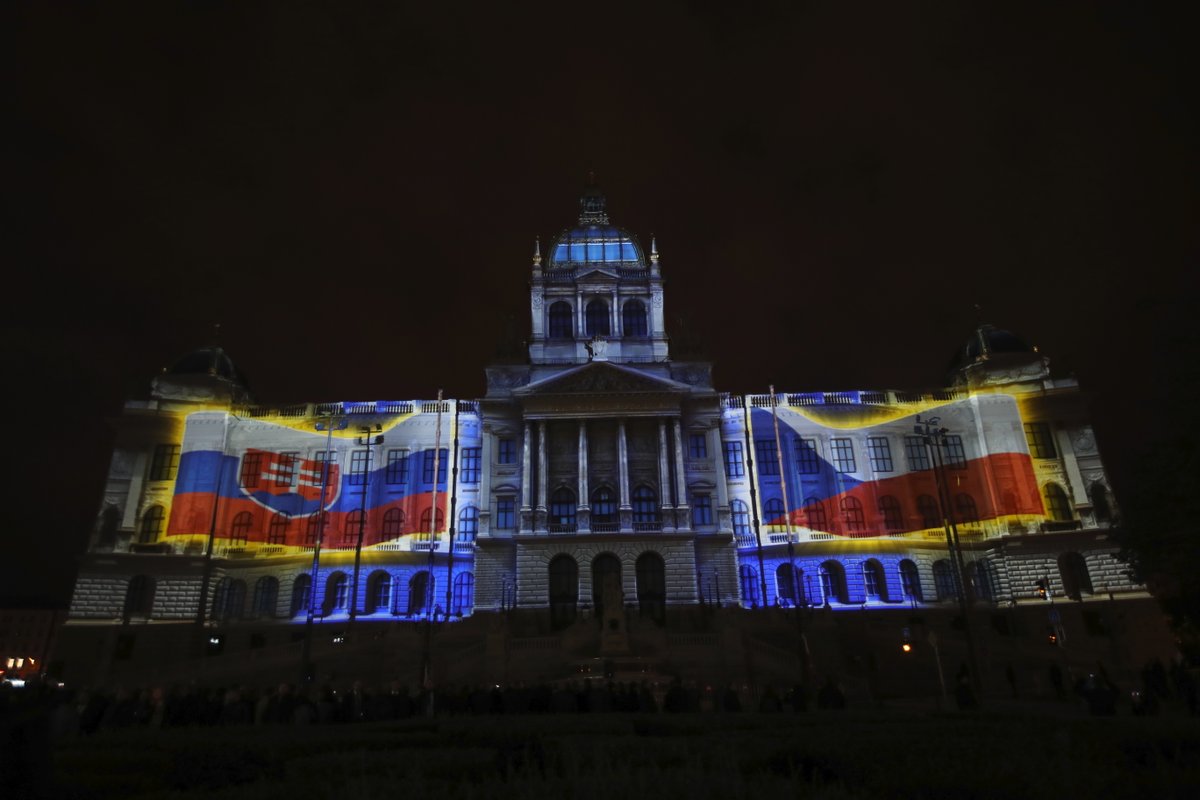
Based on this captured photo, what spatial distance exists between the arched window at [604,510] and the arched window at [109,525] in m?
31.8

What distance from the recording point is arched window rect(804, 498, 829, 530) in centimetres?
5272

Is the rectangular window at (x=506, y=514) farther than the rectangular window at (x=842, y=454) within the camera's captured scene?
No

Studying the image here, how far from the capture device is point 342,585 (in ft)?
170

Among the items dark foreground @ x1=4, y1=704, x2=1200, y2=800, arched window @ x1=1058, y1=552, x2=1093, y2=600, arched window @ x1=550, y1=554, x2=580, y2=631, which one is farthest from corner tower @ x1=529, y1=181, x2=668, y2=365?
dark foreground @ x1=4, y1=704, x2=1200, y2=800

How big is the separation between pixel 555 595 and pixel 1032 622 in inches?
1144

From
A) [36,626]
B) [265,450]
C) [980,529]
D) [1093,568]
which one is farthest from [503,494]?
[36,626]

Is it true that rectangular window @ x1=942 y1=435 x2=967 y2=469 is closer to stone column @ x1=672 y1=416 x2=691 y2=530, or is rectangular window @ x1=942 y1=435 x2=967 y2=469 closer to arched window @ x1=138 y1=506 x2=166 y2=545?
stone column @ x1=672 y1=416 x2=691 y2=530

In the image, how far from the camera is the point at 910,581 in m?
51.8

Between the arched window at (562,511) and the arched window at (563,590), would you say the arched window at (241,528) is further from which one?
the arched window at (563,590)

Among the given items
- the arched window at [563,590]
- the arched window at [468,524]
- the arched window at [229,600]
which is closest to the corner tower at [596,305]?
the arched window at [468,524]

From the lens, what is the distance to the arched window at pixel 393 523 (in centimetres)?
5362

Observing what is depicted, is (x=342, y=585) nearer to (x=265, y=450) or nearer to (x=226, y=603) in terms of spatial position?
(x=226, y=603)

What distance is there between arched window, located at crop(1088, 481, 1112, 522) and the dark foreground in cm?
4400

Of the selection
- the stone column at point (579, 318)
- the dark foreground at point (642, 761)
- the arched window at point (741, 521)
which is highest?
the stone column at point (579, 318)
